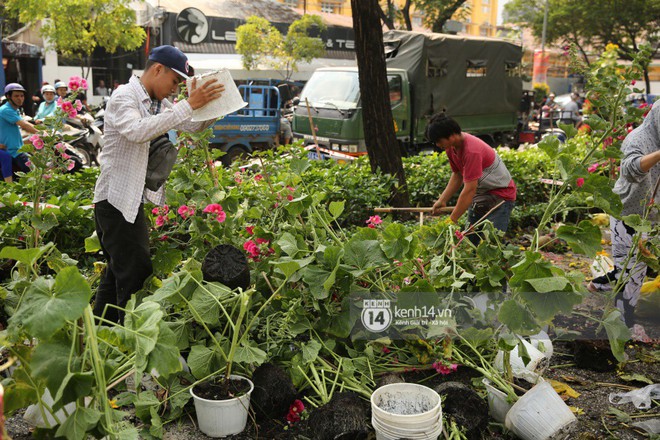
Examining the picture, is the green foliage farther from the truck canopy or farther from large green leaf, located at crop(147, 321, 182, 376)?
large green leaf, located at crop(147, 321, 182, 376)

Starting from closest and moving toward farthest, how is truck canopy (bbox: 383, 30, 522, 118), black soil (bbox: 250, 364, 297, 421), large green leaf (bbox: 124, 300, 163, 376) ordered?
large green leaf (bbox: 124, 300, 163, 376)
black soil (bbox: 250, 364, 297, 421)
truck canopy (bbox: 383, 30, 522, 118)

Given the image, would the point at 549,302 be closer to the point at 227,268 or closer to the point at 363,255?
the point at 363,255

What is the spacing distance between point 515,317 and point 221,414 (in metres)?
1.43

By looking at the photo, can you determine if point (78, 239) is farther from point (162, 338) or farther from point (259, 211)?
point (162, 338)

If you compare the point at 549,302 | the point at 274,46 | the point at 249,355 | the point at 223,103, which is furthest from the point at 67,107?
the point at 274,46

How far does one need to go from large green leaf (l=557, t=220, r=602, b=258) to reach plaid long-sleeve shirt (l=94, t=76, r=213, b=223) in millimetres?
2051

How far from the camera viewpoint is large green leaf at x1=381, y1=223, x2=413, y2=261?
128 inches

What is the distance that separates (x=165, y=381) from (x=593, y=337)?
8.43 feet

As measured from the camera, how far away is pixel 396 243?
129 inches

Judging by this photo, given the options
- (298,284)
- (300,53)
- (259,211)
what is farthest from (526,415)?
(300,53)

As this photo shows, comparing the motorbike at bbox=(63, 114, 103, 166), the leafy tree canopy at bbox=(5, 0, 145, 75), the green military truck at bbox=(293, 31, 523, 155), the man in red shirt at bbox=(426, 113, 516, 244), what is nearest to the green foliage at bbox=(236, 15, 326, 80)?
the leafy tree canopy at bbox=(5, 0, 145, 75)

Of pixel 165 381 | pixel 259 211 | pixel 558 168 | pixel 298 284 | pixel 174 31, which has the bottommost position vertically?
pixel 165 381

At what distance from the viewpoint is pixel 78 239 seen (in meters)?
4.93

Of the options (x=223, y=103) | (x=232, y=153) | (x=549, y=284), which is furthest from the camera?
(x=232, y=153)
